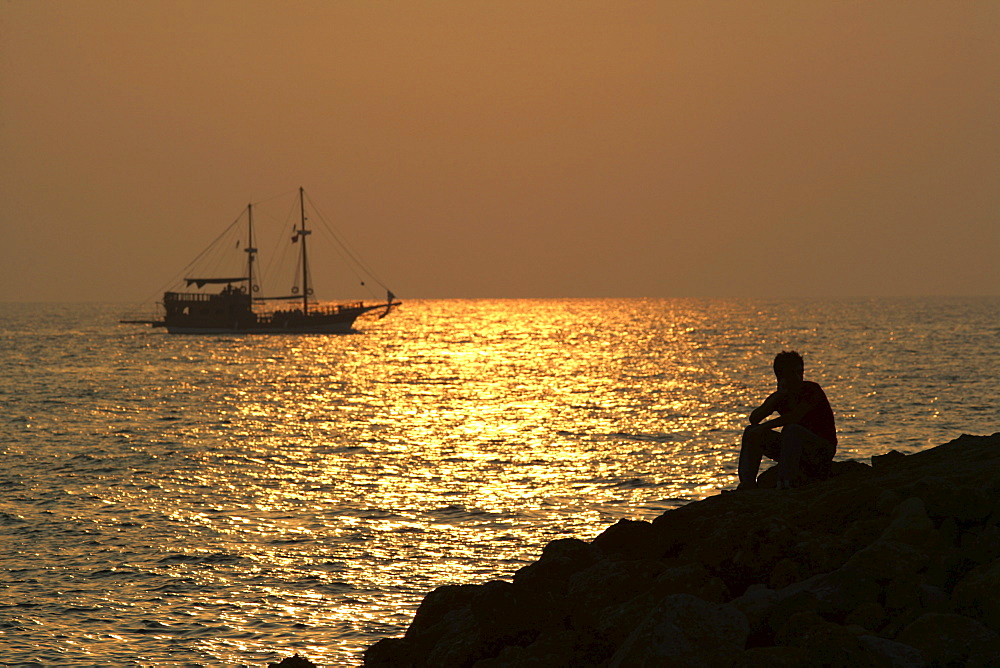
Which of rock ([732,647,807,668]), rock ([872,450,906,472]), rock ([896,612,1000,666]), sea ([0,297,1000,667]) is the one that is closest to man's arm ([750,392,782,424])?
rock ([872,450,906,472])

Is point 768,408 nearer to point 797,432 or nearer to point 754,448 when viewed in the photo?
point 797,432

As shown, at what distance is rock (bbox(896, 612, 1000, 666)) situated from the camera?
6465 mm

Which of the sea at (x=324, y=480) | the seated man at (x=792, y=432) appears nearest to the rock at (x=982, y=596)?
the seated man at (x=792, y=432)

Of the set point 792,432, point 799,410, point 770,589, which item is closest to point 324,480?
point 792,432

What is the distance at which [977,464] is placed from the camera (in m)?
9.38

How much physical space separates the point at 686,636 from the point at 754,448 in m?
3.77

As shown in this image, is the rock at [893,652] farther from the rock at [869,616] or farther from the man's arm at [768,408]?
the man's arm at [768,408]

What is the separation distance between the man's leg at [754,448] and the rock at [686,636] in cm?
329

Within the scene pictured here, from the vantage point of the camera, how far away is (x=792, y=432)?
31.9 feet

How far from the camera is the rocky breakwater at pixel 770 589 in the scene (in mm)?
6574

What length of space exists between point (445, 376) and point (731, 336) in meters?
66.8

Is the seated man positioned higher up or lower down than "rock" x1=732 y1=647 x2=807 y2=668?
higher up

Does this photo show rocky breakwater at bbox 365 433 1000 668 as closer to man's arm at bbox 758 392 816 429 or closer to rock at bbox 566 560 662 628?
rock at bbox 566 560 662 628

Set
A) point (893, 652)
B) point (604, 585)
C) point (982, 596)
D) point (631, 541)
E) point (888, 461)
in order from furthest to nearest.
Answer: point (888, 461), point (631, 541), point (604, 585), point (982, 596), point (893, 652)
